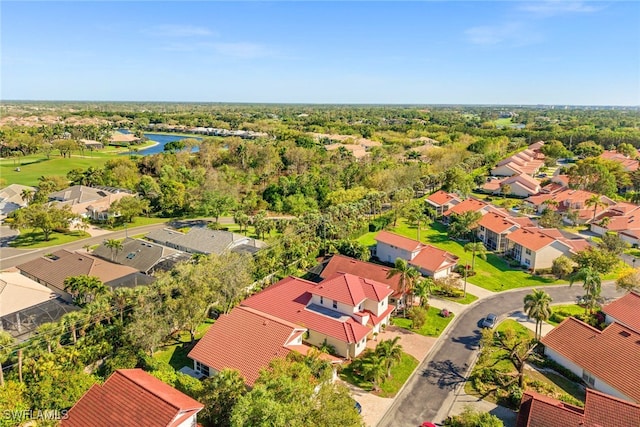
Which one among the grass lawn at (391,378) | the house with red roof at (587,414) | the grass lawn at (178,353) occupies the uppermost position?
the house with red roof at (587,414)

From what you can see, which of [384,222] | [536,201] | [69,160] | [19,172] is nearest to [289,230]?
[384,222]

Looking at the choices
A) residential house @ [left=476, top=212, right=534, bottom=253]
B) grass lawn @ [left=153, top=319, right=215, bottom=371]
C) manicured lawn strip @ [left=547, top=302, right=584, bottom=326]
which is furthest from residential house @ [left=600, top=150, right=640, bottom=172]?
grass lawn @ [left=153, top=319, right=215, bottom=371]

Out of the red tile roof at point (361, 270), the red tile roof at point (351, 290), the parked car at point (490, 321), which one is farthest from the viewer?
the red tile roof at point (361, 270)

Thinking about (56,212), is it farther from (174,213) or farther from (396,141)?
(396,141)

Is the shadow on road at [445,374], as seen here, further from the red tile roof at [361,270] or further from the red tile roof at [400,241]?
the red tile roof at [400,241]

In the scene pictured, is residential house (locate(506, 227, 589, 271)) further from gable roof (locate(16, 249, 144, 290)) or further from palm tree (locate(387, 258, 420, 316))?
gable roof (locate(16, 249, 144, 290))

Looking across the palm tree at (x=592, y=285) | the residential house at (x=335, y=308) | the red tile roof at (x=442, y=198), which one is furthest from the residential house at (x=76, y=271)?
the red tile roof at (x=442, y=198)
